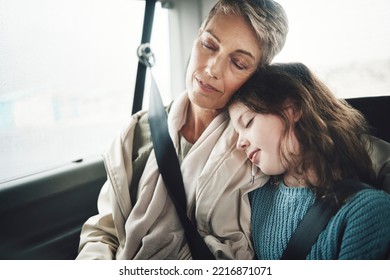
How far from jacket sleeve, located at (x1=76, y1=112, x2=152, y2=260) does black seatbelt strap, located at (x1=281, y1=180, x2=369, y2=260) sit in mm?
408

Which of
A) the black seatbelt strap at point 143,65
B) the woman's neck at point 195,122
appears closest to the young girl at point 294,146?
the woman's neck at point 195,122

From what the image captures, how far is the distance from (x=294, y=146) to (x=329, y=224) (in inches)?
6.7

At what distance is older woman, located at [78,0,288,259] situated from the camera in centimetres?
73

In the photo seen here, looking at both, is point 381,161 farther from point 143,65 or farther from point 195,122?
point 143,65

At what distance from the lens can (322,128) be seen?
681 millimetres

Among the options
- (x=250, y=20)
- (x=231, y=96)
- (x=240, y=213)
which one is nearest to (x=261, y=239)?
(x=240, y=213)

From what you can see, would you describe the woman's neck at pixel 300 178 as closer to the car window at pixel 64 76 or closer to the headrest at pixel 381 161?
the headrest at pixel 381 161

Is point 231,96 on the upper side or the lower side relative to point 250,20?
lower

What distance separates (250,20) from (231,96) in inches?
7.1

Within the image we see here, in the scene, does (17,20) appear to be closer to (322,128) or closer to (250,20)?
(250,20)

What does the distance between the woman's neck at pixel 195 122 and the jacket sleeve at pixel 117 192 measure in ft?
0.36

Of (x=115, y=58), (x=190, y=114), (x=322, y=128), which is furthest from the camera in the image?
(x=115, y=58)

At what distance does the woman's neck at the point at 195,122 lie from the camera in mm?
828
